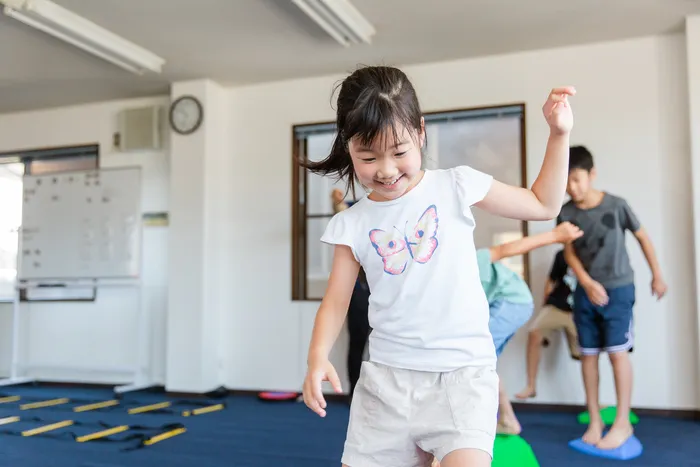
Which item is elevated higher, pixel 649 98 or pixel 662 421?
pixel 649 98

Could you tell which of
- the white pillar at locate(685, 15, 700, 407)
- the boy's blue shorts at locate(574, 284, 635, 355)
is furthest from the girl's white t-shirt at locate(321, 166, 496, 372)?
the white pillar at locate(685, 15, 700, 407)

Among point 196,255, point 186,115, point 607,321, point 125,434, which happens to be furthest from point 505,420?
point 186,115

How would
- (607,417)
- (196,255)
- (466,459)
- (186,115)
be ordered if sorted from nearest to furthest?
1. (466,459)
2. (607,417)
3. (196,255)
4. (186,115)

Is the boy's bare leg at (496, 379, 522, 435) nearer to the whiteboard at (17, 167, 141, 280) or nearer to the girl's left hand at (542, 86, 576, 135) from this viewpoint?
the girl's left hand at (542, 86, 576, 135)

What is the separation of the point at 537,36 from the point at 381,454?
318cm

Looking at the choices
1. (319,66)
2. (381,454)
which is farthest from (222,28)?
(381,454)

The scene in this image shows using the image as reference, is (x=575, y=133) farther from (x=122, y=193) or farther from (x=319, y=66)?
(x=122, y=193)

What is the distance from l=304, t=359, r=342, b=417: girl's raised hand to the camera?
1163mm

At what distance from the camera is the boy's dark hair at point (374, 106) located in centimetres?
112

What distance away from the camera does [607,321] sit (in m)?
2.79

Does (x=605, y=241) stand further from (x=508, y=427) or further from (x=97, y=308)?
(x=97, y=308)

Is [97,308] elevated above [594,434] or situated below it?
above

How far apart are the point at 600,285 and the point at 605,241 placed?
0.20m

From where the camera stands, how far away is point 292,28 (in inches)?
141
